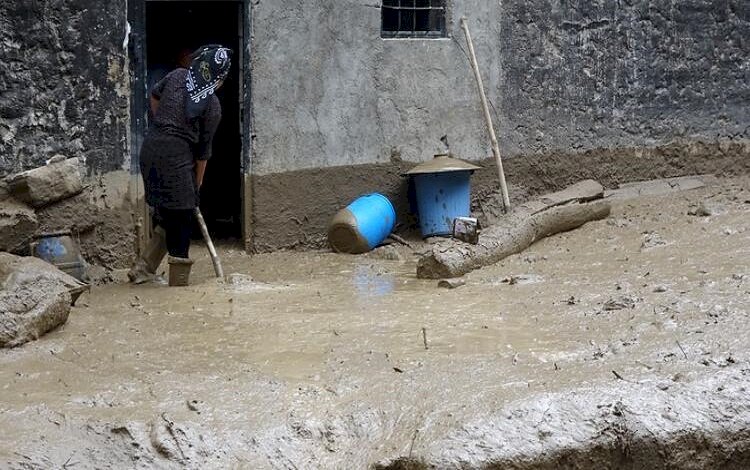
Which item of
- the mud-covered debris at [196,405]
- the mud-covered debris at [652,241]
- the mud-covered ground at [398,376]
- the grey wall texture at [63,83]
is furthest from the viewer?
the mud-covered debris at [652,241]

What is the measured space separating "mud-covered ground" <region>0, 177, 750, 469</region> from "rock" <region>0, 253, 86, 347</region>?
0.29ft

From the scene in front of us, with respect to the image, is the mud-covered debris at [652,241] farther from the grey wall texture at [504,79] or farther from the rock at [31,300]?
the rock at [31,300]

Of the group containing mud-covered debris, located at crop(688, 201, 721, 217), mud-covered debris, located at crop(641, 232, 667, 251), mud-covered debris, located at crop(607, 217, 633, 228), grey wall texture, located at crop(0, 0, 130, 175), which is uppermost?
grey wall texture, located at crop(0, 0, 130, 175)

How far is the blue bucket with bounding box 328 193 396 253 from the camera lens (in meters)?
9.01

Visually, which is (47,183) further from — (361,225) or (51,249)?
(361,225)

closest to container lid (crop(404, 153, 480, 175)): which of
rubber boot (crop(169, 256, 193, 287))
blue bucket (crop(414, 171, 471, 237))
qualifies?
blue bucket (crop(414, 171, 471, 237))

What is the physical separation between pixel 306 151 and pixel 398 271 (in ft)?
4.21

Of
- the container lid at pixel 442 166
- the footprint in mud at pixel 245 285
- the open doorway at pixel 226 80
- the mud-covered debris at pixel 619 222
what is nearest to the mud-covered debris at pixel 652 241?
the mud-covered debris at pixel 619 222

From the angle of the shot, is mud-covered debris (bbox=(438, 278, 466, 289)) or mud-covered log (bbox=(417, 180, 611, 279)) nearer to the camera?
mud-covered debris (bbox=(438, 278, 466, 289))

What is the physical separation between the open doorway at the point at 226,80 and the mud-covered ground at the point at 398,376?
2.37m

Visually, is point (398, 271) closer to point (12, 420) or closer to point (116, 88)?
point (116, 88)

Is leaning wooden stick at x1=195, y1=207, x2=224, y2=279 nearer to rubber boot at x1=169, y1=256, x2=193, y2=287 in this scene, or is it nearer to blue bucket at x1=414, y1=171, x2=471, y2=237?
rubber boot at x1=169, y1=256, x2=193, y2=287

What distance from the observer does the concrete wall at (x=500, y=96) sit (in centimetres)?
898

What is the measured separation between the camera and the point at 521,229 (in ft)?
29.0
